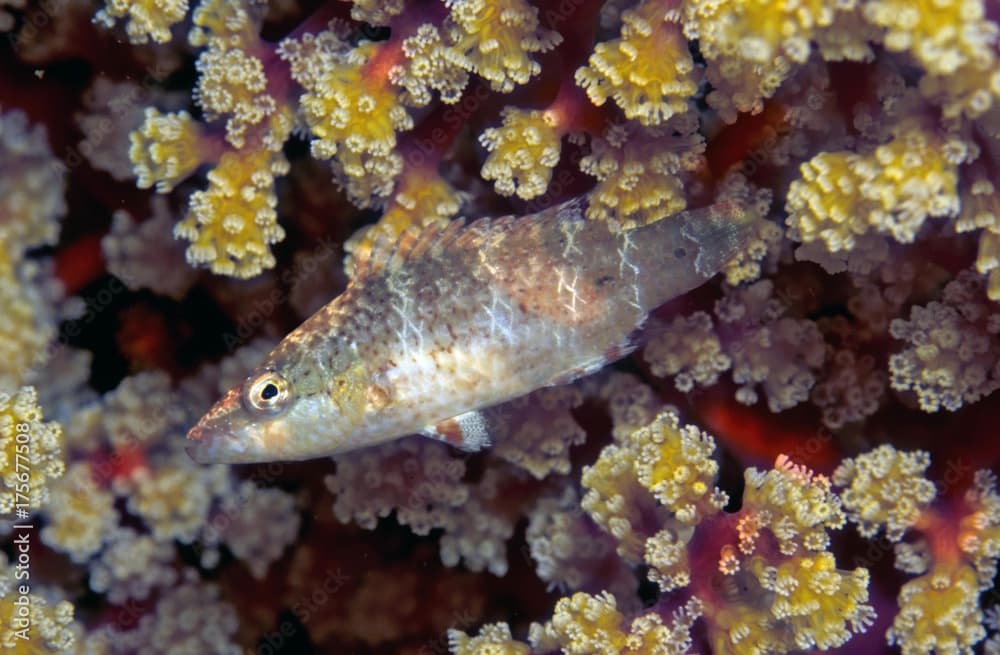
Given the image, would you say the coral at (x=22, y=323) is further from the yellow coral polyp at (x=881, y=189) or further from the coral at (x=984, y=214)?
the coral at (x=984, y=214)

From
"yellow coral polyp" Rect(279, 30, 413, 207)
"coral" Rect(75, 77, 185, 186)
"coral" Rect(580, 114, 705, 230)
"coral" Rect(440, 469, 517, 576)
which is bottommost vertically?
"coral" Rect(440, 469, 517, 576)

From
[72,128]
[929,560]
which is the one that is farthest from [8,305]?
[929,560]

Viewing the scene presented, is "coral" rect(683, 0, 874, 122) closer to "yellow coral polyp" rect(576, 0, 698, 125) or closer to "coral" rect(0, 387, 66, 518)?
"yellow coral polyp" rect(576, 0, 698, 125)

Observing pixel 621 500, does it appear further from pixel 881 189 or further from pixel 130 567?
pixel 130 567

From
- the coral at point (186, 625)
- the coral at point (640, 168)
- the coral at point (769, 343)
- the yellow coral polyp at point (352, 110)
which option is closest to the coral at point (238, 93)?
the yellow coral polyp at point (352, 110)

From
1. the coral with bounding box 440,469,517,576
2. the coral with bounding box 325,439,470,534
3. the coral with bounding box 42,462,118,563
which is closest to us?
the coral with bounding box 42,462,118,563

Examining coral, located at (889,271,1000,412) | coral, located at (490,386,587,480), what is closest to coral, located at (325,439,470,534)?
coral, located at (490,386,587,480)

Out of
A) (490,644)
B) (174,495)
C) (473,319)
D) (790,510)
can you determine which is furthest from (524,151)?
(174,495)

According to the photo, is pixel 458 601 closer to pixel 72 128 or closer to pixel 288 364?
pixel 288 364
